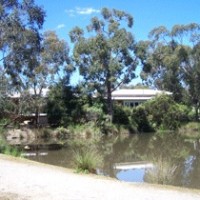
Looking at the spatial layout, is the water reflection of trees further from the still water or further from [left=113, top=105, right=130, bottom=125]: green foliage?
[left=113, top=105, right=130, bottom=125]: green foliage

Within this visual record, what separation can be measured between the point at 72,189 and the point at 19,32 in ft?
67.8

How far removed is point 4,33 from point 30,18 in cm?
213

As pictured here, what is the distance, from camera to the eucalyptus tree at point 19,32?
2883 centimetres

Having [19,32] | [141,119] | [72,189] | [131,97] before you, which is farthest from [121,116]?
[72,189]

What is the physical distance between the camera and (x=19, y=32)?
2895 centimetres

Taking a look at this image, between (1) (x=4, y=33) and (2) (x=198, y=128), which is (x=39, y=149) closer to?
(1) (x=4, y=33)

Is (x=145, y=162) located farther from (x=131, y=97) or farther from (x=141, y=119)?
(x=131, y=97)

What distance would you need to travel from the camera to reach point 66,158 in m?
24.5

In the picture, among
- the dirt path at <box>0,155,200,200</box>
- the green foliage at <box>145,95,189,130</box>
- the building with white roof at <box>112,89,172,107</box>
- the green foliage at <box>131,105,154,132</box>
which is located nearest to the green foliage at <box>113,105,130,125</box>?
the green foliage at <box>131,105,154,132</box>

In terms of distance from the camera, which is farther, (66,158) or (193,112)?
(193,112)

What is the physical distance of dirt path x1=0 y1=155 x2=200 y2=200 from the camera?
9.18 m

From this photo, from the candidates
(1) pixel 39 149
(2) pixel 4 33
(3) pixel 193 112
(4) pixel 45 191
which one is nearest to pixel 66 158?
(1) pixel 39 149

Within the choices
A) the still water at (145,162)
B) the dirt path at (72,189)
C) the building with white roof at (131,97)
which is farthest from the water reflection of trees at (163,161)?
the building with white roof at (131,97)

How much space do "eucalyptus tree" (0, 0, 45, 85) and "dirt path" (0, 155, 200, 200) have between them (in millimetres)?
17851
